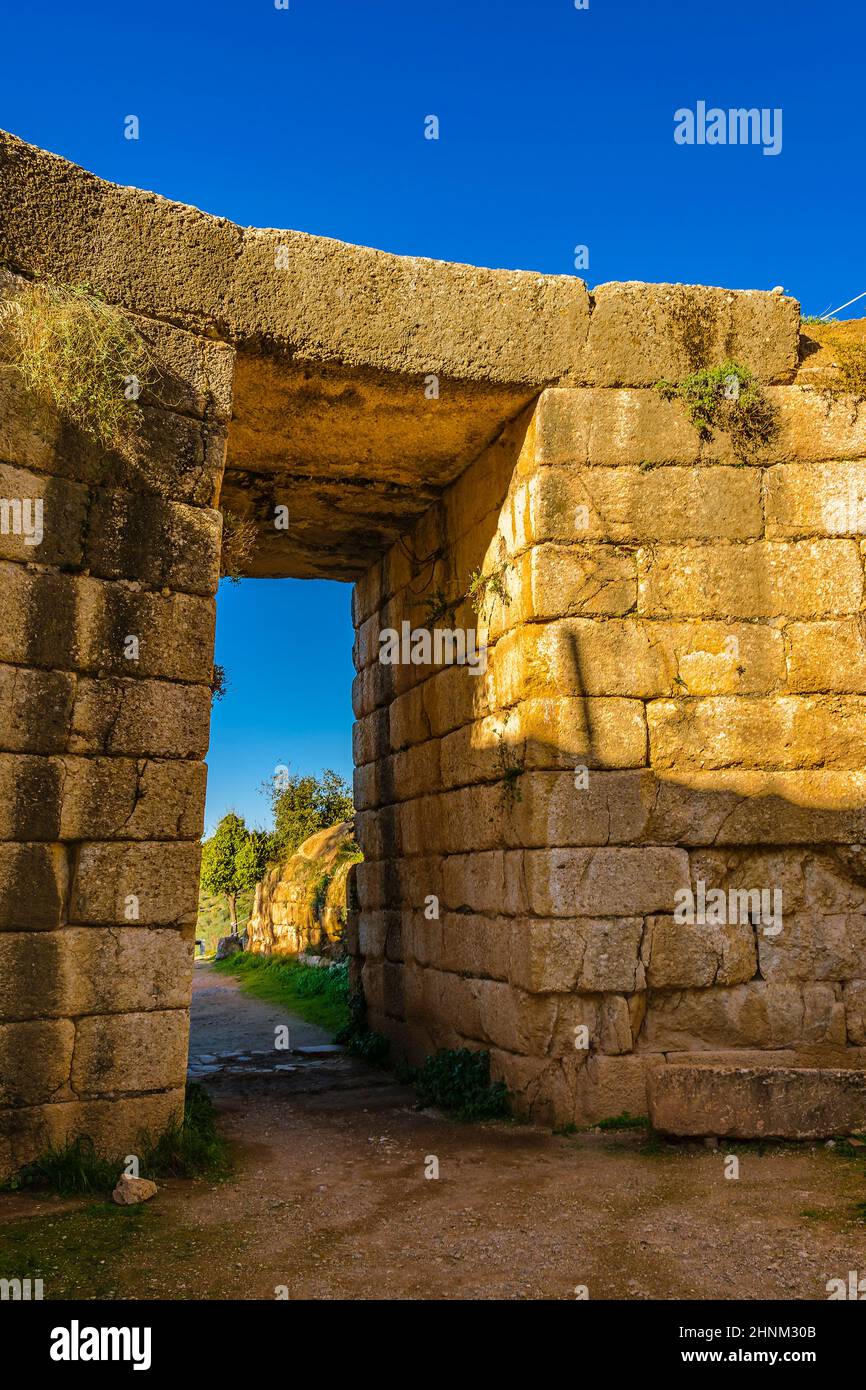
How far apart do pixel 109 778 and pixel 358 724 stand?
4.84m

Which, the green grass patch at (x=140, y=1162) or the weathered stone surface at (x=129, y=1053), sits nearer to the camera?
the green grass patch at (x=140, y=1162)

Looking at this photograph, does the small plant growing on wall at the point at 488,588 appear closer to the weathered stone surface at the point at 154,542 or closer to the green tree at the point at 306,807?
the weathered stone surface at the point at 154,542

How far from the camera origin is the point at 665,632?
19.8ft

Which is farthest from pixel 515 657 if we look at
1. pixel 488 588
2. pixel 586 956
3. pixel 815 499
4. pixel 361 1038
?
pixel 361 1038

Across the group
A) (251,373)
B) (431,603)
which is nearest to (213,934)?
(431,603)

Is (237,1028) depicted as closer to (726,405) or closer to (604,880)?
(604,880)

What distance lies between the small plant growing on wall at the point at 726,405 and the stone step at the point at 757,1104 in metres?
A: 3.47

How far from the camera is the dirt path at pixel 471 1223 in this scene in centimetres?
369

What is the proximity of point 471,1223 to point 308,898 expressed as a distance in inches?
431

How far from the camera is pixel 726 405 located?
6.25 m

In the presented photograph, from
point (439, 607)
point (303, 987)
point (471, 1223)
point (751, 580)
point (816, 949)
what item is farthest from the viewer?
point (303, 987)

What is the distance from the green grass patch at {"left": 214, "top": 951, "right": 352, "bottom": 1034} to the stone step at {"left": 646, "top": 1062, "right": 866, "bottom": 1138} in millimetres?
4472

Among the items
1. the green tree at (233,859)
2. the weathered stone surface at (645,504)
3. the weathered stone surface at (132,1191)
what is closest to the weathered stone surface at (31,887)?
the weathered stone surface at (132,1191)

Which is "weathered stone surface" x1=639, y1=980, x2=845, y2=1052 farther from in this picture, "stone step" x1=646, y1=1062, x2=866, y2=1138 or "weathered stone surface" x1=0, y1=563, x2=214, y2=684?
"weathered stone surface" x1=0, y1=563, x2=214, y2=684
